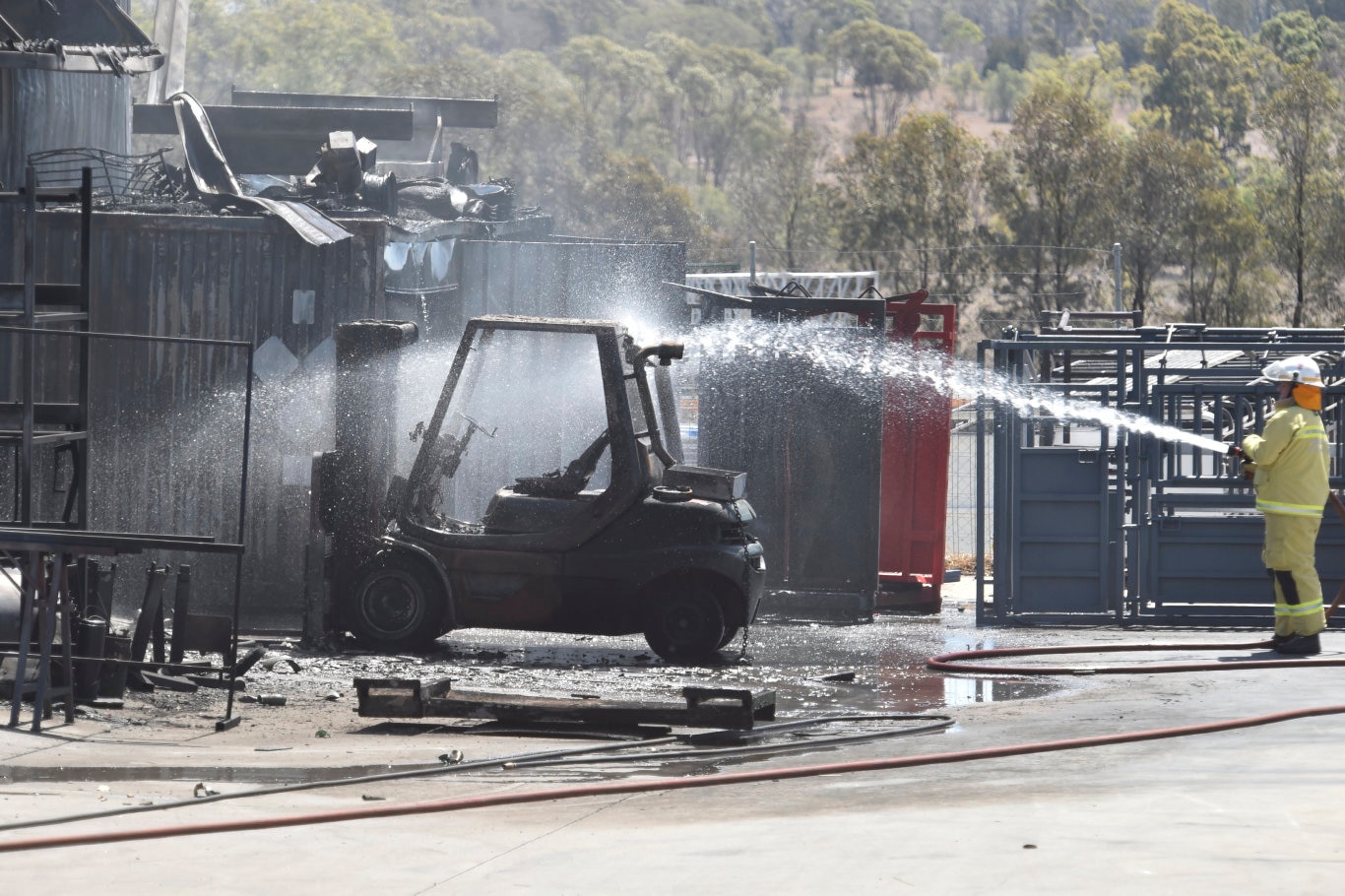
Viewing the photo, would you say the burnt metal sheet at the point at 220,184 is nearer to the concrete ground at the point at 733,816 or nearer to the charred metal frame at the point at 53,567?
the charred metal frame at the point at 53,567

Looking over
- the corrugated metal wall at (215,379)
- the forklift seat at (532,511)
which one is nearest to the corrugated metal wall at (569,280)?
the corrugated metal wall at (215,379)

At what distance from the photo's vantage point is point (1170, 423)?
11.8m

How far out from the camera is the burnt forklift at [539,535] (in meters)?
10.3

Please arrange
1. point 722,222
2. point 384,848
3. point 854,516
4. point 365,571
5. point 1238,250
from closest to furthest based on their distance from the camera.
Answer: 1. point 384,848
2. point 365,571
3. point 854,516
4. point 1238,250
5. point 722,222

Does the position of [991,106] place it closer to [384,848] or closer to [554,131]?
[554,131]

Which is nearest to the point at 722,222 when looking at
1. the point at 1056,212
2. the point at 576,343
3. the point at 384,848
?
the point at 1056,212

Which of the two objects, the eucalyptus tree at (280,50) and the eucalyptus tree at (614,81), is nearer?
the eucalyptus tree at (280,50)

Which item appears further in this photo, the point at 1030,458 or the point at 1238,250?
the point at 1238,250

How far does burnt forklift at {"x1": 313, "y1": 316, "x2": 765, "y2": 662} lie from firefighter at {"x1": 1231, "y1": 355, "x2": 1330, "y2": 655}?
3073 mm

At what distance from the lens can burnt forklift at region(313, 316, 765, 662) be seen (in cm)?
1032

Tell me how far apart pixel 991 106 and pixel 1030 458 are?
111m

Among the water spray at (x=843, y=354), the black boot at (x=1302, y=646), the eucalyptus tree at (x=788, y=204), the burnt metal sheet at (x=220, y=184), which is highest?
the eucalyptus tree at (x=788, y=204)

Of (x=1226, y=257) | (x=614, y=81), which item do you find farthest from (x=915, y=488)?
(x=614, y=81)

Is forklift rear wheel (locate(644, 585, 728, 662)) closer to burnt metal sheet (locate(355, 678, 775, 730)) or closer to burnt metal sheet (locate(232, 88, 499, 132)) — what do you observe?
burnt metal sheet (locate(355, 678, 775, 730))
